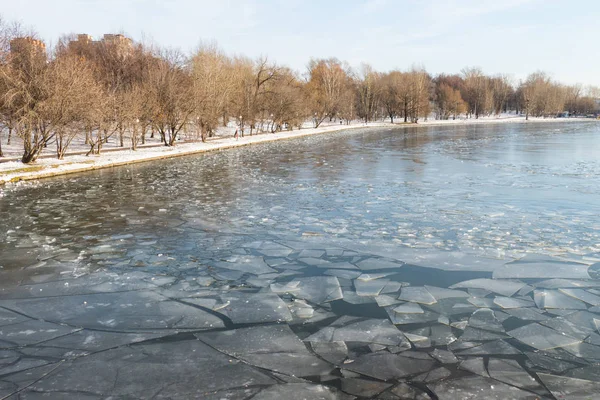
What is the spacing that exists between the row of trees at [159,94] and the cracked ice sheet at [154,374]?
1929 cm

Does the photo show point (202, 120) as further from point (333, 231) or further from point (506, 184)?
point (333, 231)

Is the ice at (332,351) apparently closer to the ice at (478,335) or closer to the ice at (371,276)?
the ice at (478,335)

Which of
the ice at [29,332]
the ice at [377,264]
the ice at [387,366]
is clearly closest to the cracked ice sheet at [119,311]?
the ice at [29,332]

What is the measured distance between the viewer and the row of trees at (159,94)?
2167 centimetres

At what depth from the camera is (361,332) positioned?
4.98 meters

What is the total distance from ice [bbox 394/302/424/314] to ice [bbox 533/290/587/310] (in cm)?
144

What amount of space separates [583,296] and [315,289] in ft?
10.9

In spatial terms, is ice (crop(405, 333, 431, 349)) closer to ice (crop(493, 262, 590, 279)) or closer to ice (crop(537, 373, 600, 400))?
ice (crop(537, 373, 600, 400))

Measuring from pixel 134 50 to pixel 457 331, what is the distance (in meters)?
51.9

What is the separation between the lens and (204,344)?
473cm

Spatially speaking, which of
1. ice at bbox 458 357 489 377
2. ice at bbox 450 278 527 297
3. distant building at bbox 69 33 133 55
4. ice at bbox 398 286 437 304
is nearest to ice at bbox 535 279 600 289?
ice at bbox 450 278 527 297

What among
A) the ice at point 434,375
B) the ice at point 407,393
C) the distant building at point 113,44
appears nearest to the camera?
the ice at point 407,393

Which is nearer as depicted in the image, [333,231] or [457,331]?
[457,331]

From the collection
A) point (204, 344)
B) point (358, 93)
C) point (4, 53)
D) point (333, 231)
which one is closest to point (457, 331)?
point (204, 344)
